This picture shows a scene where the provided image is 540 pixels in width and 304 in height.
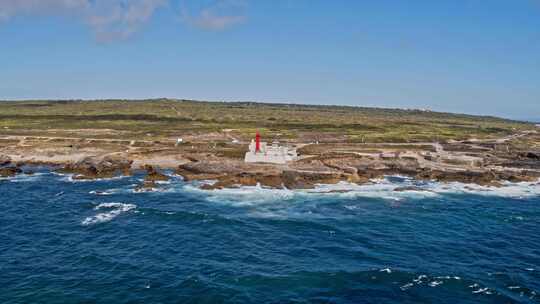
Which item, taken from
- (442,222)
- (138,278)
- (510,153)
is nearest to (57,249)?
(138,278)

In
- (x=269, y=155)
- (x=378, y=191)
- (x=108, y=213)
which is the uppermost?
(x=269, y=155)

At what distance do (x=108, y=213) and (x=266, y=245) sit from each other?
2133 cm

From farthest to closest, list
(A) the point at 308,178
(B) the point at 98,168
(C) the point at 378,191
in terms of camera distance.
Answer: (B) the point at 98,168 < (A) the point at 308,178 < (C) the point at 378,191

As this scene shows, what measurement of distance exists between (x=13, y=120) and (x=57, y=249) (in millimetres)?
148667

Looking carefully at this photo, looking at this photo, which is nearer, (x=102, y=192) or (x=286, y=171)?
(x=102, y=192)

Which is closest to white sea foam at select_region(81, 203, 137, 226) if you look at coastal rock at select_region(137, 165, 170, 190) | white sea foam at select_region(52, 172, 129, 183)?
coastal rock at select_region(137, 165, 170, 190)

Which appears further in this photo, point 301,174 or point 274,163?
point 274,163

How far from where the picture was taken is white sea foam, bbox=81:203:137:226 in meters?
54.3

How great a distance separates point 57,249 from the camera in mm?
45406

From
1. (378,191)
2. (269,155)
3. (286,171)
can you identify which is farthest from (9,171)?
(378,191)

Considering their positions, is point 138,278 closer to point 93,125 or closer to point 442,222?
point 442,222

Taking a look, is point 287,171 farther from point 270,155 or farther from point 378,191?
point 378,191

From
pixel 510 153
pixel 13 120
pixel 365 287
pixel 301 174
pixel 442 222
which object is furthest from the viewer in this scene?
pixel 13 120

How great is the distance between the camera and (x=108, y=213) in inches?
2260
